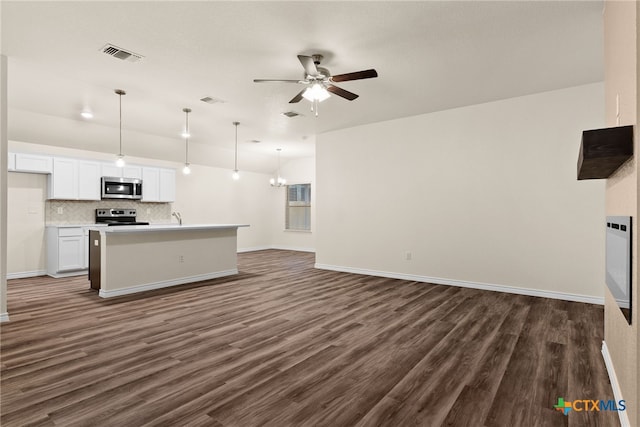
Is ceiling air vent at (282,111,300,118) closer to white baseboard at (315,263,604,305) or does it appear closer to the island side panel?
the island side panel

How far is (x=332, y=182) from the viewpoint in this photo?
7.00 metres

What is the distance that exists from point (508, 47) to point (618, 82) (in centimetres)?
159

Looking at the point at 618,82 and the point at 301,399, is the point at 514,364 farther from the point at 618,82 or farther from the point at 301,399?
the point at 618,82

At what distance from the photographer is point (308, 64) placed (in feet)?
10.8

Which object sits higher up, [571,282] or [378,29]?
[378,29]

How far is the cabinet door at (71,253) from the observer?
20.3 ft

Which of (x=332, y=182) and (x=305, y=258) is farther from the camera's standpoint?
(x=305, y=258)

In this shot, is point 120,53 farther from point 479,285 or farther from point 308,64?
point 479,285

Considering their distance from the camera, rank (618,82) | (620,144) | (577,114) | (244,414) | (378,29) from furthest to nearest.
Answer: (577,114) → (378,29) → (618,82) → (244,414) → (620,144)

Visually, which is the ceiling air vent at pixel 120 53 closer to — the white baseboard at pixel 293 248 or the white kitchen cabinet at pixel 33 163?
the white kitchen cabinet at pixel 33 163

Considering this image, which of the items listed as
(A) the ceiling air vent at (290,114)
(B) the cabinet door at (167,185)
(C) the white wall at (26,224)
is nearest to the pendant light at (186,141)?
(B) the cabinet door at (167,185)

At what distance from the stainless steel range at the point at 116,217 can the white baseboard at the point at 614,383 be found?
A: 7.66 meters

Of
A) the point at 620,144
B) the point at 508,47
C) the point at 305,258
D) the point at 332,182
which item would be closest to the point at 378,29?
the point at 508,47

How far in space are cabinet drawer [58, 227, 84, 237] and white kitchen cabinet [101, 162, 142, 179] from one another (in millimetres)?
1275
